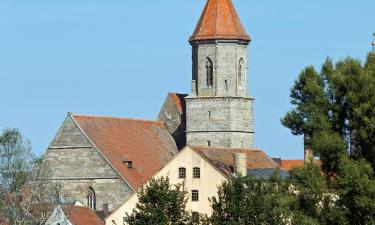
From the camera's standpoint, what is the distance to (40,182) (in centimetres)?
12069

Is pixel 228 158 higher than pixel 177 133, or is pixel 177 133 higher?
pixel 177 133

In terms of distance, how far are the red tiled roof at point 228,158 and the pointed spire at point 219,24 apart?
34.2 ft

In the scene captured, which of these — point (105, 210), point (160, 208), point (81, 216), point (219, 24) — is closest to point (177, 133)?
point (219, 24)

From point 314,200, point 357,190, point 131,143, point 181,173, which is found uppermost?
point 131,143

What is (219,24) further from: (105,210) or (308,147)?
(308,147)

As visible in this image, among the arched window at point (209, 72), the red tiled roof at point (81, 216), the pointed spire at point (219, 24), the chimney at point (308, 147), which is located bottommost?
the chimney at point (308, 147)

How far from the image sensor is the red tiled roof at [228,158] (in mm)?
122688

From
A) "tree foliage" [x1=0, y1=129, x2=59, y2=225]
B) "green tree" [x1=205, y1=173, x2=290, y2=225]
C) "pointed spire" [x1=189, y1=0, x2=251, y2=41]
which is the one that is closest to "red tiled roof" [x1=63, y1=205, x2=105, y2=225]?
"tree foliage" [x1=0, y1=129, x2=59, y2=225]

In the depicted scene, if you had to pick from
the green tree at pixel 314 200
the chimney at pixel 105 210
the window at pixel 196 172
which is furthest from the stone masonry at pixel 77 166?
the green tree at pixel 314 200

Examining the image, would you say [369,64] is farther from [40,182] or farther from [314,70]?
[40,182]

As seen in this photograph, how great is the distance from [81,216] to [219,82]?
26740 mm

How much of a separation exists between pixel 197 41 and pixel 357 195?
5552 cm

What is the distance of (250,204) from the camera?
9956 cm

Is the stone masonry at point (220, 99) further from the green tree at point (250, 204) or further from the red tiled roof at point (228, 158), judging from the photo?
the green tree at point (250, 204)
